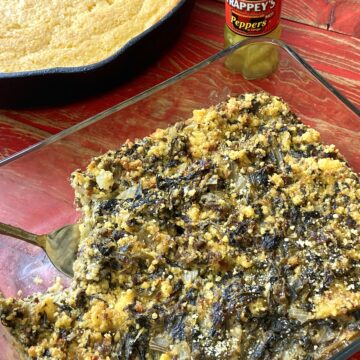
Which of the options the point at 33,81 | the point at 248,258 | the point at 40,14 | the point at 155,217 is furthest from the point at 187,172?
the point at 40,14

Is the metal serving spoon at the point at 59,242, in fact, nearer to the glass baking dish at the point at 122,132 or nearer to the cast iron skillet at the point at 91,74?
the glass baking dish at the point at 122,132

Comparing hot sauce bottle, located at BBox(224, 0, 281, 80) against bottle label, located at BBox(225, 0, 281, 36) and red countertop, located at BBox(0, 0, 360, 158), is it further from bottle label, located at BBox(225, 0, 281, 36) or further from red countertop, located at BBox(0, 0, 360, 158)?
red countertop, located at BBox(0, 0, 360, 158)

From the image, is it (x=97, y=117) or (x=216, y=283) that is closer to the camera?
(x=216, y=283)

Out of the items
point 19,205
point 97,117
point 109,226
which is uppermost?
point 97,117

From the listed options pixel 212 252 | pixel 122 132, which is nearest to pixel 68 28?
pixel 122 132

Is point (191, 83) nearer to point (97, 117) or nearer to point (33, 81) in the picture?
point (97, 117)

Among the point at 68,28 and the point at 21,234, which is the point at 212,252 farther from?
the point at 68,28

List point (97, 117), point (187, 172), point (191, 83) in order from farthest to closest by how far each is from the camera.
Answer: point (191, 83), point (97, 117), point (187, 172)
